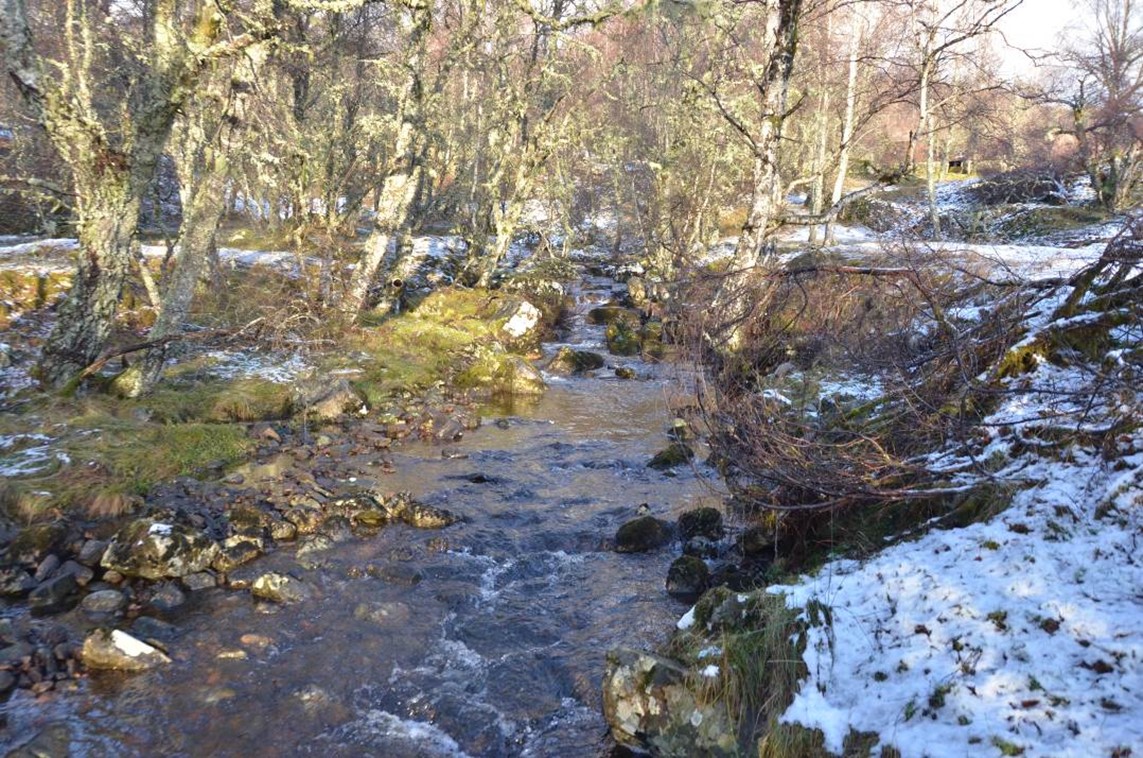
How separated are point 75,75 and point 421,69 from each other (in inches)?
290

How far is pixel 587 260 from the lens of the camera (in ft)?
84.1

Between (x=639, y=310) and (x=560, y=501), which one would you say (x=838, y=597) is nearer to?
(x=560, y=501)

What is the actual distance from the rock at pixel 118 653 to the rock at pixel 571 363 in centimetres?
1037

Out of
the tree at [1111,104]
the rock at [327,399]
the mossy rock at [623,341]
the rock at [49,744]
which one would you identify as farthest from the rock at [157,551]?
the tree at [1111,104]

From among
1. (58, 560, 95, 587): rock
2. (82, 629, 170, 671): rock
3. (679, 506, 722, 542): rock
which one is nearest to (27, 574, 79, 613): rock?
(58, 560, 95, 587): rock

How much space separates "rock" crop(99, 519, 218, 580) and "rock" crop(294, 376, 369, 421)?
12.2 feet

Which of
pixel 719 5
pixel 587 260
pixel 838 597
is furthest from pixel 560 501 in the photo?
pixel 587 260

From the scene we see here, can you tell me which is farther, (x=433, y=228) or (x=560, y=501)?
(x=433, y=228)

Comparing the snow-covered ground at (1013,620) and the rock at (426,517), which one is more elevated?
the snow-covered ground at (1013,620)

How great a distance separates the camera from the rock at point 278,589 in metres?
5.51

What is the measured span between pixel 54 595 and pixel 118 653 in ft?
3.50

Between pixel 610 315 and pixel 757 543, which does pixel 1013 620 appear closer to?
pixel 757 543

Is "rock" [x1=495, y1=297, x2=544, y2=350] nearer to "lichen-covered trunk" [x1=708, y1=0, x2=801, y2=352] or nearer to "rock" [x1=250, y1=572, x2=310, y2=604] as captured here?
"lichen-covered trunk" [x1=708, y1=0, x2=801, y2=352]

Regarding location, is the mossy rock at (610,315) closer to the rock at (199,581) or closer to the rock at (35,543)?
the rock at (199,581)
